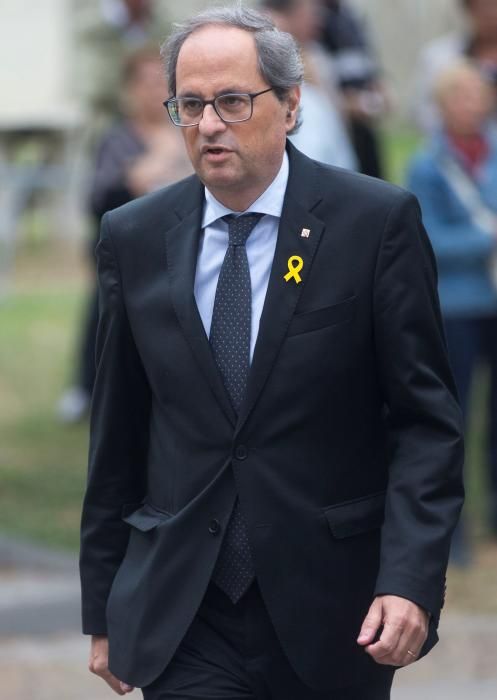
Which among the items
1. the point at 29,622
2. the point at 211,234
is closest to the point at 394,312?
the point at 211,234

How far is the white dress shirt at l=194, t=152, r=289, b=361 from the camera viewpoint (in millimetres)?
3600

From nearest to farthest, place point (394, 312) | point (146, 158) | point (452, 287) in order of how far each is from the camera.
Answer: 1. point (394, 312)
2. point (452, 287)
3. point (146, 158)

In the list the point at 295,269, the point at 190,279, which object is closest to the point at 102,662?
the point at 190,279

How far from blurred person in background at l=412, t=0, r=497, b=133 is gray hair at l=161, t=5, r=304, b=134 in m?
4.49

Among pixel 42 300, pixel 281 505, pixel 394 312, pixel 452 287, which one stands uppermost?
pixel 394 312

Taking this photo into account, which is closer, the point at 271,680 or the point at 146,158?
the point at 271,680

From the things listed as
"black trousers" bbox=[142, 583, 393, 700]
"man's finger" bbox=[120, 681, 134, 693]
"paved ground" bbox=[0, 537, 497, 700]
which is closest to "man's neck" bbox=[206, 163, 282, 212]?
"black trousers" bbox=[142, 583, 393, 700]

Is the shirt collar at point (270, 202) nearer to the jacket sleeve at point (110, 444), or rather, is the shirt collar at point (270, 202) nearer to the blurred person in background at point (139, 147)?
the jacket sleeve at point (110, 444)

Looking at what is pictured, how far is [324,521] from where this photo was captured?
11.6 feet

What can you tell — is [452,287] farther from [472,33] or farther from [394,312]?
[394,312]

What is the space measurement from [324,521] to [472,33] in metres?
5.59

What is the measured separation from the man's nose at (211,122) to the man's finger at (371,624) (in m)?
0.99

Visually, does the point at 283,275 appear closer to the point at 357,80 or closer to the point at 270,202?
the point at 270,202

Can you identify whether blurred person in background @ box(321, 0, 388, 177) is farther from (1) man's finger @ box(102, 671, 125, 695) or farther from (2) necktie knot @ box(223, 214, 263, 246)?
(1) man's finger @ box(102, 671, 125, 695)
